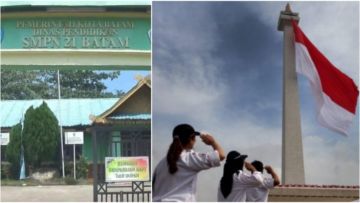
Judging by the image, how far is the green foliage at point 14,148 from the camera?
412 centimetres

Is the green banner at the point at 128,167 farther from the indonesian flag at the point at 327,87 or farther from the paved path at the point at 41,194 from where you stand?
the indonesian flag at the point at 327,87

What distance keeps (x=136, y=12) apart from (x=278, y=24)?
4.09 ft

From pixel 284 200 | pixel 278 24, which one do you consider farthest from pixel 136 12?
pixel 284 200

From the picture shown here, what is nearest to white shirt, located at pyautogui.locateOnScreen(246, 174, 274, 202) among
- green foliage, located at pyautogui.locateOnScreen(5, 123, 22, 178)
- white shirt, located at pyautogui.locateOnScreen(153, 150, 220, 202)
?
white shirt, located at pyautogui.locateOnScreen(153, 150, 220, 202)

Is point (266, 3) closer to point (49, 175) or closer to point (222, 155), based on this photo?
point (49, 175)

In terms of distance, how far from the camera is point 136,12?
14.0 feet

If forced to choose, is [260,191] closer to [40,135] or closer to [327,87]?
[40,135]

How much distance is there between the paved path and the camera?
4.17 meters

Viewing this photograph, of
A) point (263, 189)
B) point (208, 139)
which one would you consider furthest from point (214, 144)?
point (263, 189)

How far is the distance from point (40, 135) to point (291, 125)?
2.44 meters

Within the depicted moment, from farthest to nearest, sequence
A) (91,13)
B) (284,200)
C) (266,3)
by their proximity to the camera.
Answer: (284,200)
(266,3)
(91,13)

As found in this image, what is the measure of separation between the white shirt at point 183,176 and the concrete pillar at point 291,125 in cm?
305

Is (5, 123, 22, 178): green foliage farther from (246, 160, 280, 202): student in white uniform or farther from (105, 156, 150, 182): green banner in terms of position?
(246, 160, 280, 202): student in white uniform

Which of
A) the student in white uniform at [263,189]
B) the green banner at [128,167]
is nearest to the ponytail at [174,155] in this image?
the student in white uniform at [263,189]
